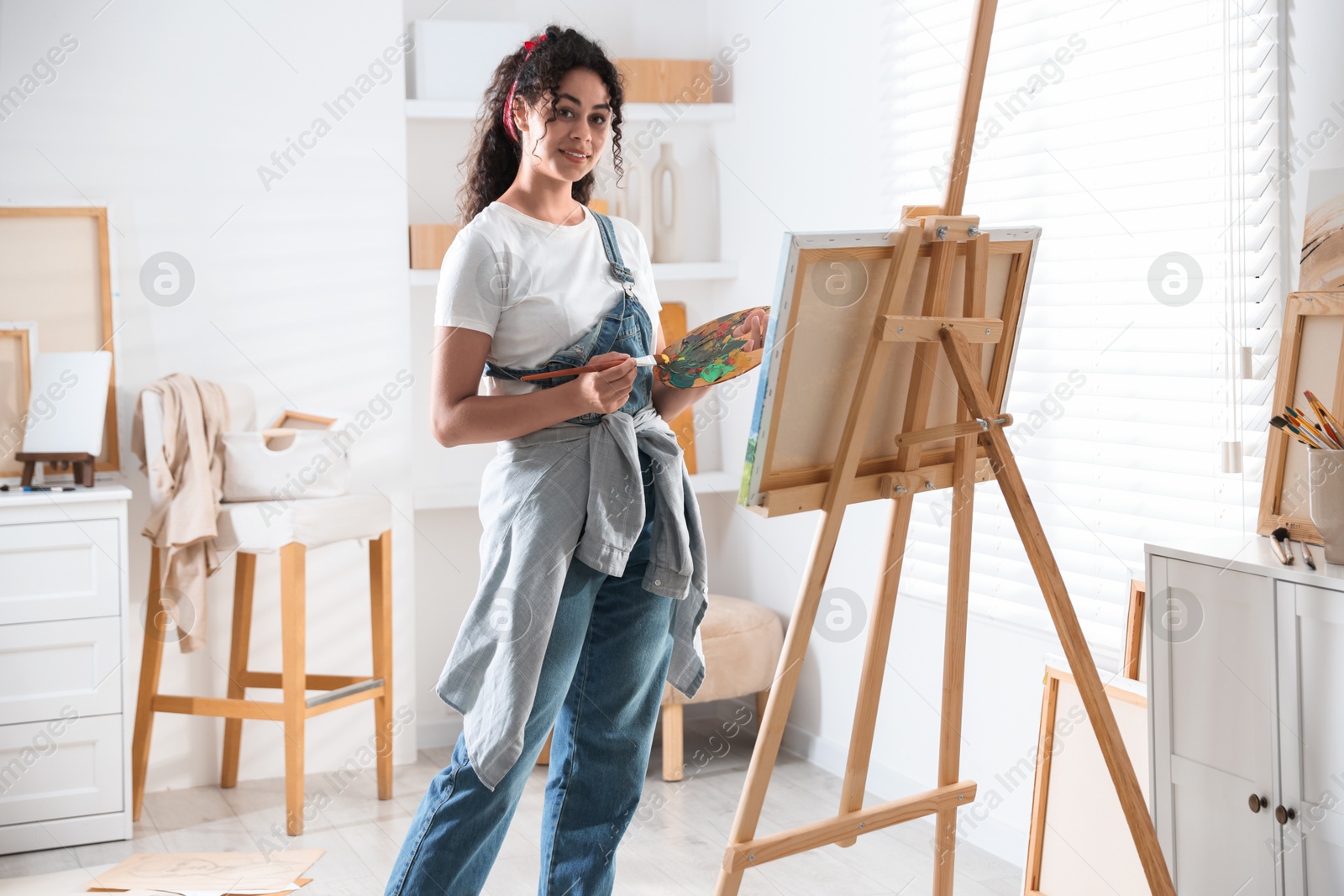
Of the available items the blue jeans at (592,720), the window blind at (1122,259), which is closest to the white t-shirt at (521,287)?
the blue jeans at (592,720)

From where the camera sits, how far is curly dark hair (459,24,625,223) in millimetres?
1667

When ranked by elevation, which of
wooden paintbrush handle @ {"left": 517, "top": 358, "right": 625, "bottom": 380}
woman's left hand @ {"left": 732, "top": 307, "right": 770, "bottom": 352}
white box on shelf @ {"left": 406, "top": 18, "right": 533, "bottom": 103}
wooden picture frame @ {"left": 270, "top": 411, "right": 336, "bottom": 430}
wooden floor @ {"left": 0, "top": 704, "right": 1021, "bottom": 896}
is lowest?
wooden floor @ {"left": 0, "top": 704, "right": 1021, "bottom": 896}

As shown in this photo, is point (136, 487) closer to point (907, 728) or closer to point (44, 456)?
point (44, 456)

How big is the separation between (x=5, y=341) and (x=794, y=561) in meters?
2.12

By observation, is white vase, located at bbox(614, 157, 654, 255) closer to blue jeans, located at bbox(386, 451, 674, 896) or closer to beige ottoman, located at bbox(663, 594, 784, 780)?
beige ottoman, located at bbox(663, 594, 784, 780)

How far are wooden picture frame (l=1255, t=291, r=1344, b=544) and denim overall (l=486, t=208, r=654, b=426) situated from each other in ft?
3.27

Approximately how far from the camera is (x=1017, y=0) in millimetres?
2527

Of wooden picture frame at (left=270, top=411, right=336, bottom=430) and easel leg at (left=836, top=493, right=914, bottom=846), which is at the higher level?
wooden picture frame at (left=270, top=411, right=336, bottom=430)

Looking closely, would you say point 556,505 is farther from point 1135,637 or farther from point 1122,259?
point 1122,259

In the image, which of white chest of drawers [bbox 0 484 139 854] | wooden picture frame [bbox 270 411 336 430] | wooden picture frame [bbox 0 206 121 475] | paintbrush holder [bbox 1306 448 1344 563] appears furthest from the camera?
wooden picture frame [bbox 270 411 336 430]

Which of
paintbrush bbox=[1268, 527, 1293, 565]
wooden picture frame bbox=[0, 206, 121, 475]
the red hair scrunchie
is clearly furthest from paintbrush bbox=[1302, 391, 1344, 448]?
wooden picture frame bbox=[0, 206, 121, 475]

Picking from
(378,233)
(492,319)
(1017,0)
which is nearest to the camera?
(492,319)

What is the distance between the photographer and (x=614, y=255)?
5.80 feet

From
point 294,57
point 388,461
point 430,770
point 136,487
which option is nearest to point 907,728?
point 430,770
